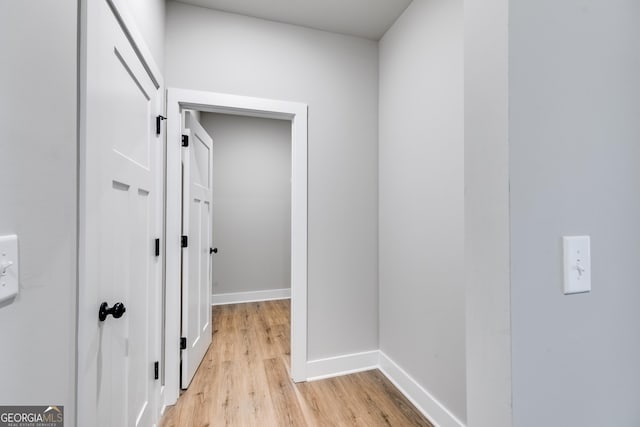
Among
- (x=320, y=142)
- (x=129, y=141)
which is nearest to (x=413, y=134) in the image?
(x=320, y=142)

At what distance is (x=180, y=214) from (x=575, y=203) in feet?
6.58

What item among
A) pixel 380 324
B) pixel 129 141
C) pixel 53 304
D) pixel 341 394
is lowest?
pixel 341 394

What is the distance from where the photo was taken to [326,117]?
228cm

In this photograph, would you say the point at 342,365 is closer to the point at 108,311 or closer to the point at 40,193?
the point at 108,311

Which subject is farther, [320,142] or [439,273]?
[320,142]

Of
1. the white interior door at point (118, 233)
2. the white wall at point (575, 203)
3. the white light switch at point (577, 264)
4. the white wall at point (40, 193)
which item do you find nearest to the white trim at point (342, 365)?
the white interior door at point (118, 233)

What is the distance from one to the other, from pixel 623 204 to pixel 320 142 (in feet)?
5.95

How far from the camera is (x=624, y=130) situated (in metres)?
0.68

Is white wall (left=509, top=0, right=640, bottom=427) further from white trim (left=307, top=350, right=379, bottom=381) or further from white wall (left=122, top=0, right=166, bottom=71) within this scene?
white trim (left=307, top=350, right=379, bottom=381)

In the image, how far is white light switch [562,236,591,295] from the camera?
0.61 m

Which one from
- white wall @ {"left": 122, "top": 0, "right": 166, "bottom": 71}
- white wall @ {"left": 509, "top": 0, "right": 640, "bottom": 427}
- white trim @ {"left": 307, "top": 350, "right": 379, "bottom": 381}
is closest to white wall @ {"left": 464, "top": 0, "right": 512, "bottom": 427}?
white wall @ {"left": 509, "top": 0, "right": 640, "bottom": 427}

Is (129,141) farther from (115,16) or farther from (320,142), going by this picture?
(320,142)

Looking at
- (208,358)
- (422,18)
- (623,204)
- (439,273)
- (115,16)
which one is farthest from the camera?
(208,358)

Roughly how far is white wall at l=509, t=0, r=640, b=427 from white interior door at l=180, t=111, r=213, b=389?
6.48 feet
